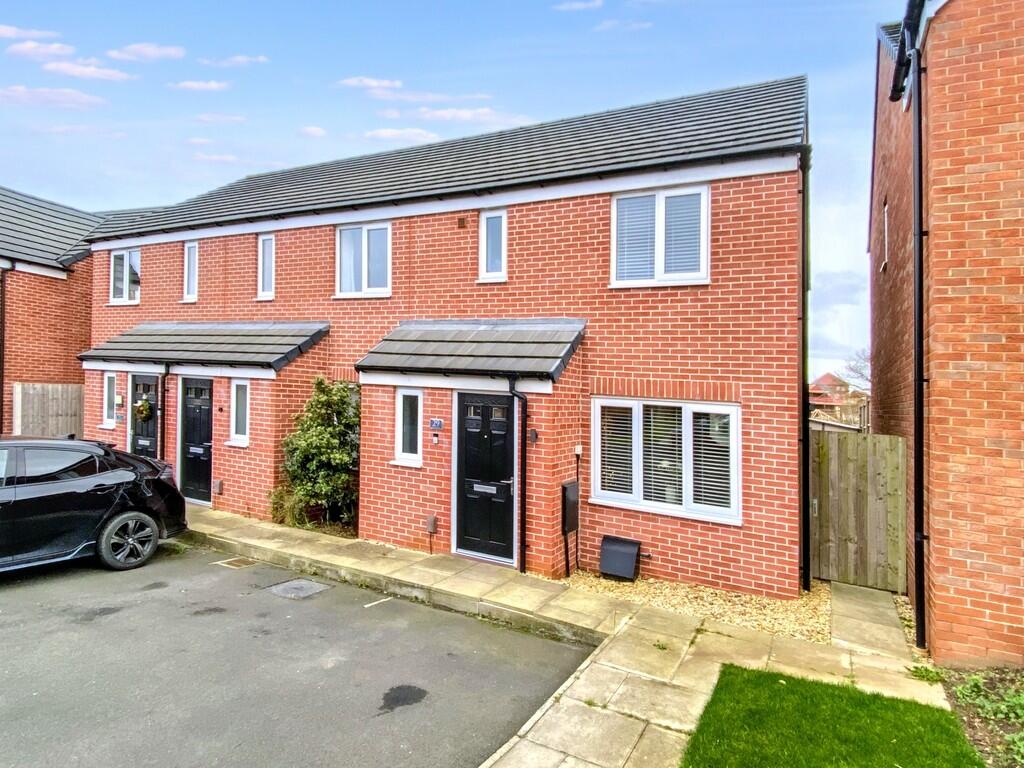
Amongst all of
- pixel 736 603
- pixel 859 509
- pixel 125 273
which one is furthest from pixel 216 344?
pixel 859 509

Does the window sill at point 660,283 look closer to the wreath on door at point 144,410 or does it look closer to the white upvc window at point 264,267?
the white upvc window at point 264,267

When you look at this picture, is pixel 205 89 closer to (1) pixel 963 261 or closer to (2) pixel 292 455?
(2) pixel 292 455

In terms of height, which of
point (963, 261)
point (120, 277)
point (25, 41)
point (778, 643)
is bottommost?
point (778, 643)

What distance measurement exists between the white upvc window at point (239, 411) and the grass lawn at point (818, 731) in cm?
886

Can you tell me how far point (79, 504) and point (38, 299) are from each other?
10.0 m

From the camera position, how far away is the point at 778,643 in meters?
5.31

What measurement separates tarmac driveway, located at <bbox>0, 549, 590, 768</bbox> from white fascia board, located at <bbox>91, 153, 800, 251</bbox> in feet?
19.1

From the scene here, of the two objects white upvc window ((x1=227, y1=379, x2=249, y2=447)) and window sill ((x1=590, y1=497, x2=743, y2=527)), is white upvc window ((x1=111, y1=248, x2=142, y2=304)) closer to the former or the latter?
white upvc window ((x1=227, y1=379, x2=249, y2=447))

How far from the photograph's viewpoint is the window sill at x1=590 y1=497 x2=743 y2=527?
6816 mm

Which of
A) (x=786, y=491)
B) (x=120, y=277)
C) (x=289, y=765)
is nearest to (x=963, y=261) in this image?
(x=786, y=491)

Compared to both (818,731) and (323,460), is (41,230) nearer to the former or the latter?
(323,460)

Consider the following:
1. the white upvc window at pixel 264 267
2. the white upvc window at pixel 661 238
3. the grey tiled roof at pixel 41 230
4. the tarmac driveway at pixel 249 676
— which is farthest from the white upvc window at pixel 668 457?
the grey tiled roof at pixel 41 230

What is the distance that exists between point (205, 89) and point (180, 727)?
1053 inches

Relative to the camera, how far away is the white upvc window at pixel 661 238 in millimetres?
7180
